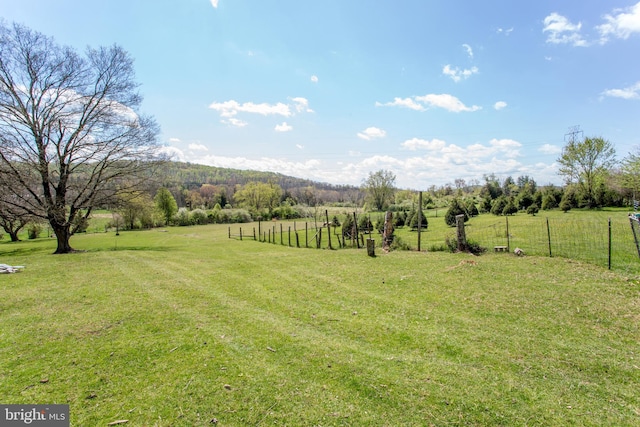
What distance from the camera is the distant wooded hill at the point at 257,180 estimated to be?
96.1m

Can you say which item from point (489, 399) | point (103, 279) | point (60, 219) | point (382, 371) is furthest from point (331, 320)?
point (60, 219)

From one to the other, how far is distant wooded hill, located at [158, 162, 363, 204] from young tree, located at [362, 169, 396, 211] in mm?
20970

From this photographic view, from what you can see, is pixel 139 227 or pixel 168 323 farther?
pixel 139 227

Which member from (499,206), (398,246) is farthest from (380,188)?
(398,246)

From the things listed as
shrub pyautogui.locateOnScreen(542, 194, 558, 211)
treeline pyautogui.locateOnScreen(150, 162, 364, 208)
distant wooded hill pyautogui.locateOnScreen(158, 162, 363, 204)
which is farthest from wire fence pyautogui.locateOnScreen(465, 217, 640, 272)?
distant wooded hill pyautogui.locateOnScreen(158, 162, 363, 204)

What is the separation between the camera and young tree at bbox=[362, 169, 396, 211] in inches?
2328

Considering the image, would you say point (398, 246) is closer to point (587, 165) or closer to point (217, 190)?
point (587, 165)

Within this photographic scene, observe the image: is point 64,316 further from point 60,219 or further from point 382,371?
point 60,219

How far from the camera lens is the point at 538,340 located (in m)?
4.74

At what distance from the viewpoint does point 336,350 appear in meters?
4.51

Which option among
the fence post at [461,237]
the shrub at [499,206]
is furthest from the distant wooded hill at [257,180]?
the fence post at [461,237]

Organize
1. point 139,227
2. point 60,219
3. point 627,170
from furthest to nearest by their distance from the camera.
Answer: point 139,227, point 627,170, point 60,219

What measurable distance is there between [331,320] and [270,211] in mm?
62014

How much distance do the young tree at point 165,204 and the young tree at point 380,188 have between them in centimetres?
3830
